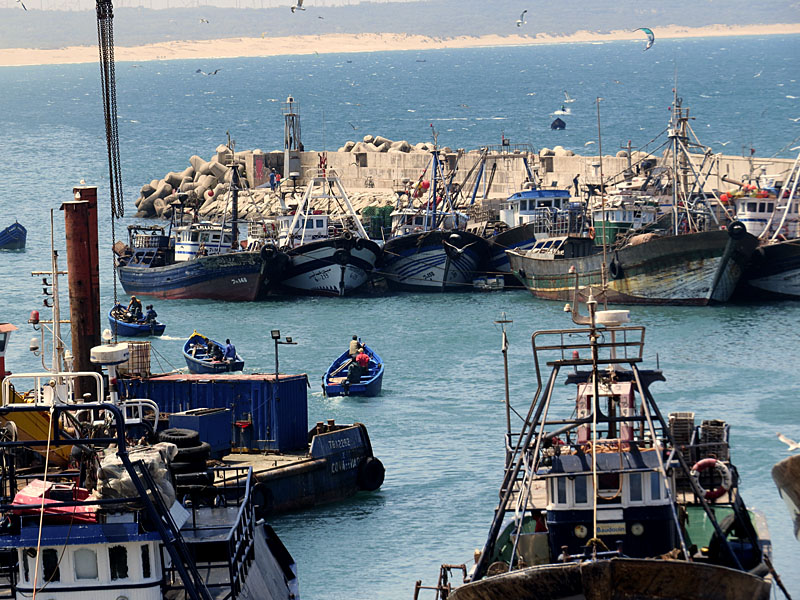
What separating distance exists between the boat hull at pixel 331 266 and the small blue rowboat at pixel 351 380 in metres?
17.9

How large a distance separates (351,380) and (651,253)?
62.9 ft

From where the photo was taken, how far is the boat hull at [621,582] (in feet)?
66.7

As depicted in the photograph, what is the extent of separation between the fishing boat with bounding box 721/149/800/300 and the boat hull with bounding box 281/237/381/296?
15.7 meters

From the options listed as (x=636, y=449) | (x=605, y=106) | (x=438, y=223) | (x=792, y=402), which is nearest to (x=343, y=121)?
(x=605, y=106)

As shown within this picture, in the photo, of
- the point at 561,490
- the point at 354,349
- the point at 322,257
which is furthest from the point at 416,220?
the point at 561,490

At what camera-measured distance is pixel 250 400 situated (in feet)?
111

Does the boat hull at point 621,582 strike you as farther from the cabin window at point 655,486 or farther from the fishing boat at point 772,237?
the fishing boat at point 772,237

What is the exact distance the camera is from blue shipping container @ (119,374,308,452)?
3369 centimetres

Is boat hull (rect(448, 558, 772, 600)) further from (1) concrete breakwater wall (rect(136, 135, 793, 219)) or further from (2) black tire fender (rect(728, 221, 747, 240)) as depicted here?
(1) concrete breakwater wall (rect(136, 135, 793, 219))

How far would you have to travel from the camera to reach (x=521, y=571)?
20703mm

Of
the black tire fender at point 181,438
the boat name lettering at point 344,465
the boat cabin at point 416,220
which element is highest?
the boat cabin at point 416,220

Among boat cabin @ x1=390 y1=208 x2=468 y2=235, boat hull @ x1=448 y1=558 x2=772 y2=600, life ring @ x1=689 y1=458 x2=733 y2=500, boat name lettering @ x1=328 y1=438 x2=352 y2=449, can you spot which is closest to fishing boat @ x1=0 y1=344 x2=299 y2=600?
boat hull @ x1=448 y1=558 x2=772 y2=600

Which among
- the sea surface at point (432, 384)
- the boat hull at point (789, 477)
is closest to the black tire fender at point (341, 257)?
the sea surface at point (432, 384)

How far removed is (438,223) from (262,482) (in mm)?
37024
